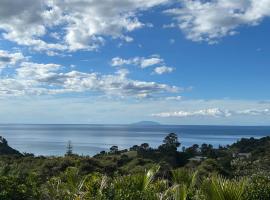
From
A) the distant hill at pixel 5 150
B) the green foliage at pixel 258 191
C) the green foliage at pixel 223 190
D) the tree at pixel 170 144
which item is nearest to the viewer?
the green foliage at pixel 223 190

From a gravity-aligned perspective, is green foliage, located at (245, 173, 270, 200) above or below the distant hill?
above

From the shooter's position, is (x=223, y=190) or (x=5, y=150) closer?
(x=223, y=190)

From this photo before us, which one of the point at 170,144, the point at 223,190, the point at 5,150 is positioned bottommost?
the point at 5,150

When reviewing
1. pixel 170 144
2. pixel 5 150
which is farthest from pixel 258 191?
pixel 5 150

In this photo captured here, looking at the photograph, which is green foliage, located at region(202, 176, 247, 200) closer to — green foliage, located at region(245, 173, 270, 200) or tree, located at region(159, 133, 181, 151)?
green foliage, located at region(245, 173, 270, 200)

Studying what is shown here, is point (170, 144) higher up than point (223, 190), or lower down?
lower down

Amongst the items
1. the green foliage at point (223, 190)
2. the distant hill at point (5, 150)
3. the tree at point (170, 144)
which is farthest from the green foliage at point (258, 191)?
the distant hill at point (5, 150)

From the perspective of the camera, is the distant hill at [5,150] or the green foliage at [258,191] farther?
the distant hill at [5,150]

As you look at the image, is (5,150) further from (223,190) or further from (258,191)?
(223,190)

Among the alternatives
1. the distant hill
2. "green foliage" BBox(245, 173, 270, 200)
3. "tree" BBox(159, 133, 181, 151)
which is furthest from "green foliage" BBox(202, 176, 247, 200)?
the distant hill

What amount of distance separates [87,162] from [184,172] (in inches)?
812

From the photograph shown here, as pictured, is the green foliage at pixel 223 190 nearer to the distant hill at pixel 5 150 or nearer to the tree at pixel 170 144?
the tree at pixel 170 144

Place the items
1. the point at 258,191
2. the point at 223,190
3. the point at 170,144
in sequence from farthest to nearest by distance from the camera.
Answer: the point at 170,144
the point at 258,191
the point at 223,190

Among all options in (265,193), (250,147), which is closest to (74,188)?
(265,193)
